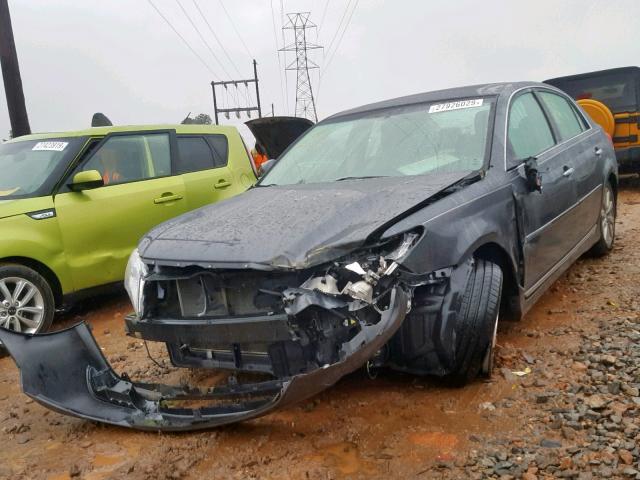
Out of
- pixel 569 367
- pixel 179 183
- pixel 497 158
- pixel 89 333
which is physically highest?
pixel 497 158

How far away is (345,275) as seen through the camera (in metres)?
2.70

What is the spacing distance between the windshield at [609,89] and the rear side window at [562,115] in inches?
204

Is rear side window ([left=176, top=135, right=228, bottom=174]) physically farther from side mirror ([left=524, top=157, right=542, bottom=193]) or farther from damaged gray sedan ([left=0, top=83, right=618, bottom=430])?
side mirror ([left=524, top=157, right=542, bottom=193])

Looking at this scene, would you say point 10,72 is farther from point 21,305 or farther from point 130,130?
point 21,305

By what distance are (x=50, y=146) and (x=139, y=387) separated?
10.2 feet

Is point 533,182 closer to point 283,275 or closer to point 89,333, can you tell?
point 283,275

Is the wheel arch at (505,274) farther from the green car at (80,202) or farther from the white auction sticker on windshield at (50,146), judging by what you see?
the white auction sticker on windshield at (50,146)

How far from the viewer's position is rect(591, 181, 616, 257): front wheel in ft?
17.3

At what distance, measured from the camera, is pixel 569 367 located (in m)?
3.29

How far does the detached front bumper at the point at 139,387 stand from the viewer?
2523mm

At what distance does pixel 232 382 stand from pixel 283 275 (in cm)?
75

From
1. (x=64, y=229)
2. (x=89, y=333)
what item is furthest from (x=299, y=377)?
(x=64, y=229)

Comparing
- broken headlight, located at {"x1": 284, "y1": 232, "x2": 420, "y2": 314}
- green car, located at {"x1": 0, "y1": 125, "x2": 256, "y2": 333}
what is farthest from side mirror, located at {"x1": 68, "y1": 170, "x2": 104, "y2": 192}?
broken headlight, located at {"x1": 284, "y1": 232, "x2": 420, "y2": 314}

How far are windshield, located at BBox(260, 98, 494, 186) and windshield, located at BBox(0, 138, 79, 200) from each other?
203 centimetres
